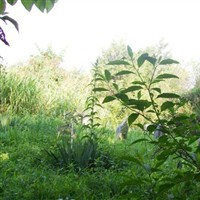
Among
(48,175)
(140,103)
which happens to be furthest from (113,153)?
(140,103)

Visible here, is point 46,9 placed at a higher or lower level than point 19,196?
higher

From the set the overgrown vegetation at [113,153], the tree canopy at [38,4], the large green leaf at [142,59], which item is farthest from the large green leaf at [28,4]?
the large green leaf at [142,59]

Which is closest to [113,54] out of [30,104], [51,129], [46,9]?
[30,104]

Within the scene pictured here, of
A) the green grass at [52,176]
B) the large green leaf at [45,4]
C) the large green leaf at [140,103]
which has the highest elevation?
the large green leaf at [45,4]

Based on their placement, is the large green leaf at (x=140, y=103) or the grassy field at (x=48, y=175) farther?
the grassy field at (x=48, y=175)

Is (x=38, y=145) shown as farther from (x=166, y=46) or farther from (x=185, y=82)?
(x=166, y=46)

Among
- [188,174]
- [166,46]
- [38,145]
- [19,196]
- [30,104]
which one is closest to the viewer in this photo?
[188,174]

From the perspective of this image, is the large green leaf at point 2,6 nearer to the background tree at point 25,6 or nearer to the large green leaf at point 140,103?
the background tree at point 25,6

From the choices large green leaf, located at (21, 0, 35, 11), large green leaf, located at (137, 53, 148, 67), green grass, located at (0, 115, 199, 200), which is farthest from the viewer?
green grass, located at (0, 115, 199, 200)

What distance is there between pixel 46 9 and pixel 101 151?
135 inches

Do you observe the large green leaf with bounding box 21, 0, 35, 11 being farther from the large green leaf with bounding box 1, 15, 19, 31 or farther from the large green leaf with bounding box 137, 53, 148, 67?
the large green leaf with bounding box 137, 53, 148, 67

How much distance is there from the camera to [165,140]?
1164 millimetres

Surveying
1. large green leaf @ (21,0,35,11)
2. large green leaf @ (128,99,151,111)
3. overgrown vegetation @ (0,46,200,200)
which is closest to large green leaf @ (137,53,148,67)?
overgrown vegetation @ (0,46,200,200)

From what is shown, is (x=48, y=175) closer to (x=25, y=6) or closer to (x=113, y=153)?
(x=113, y=153)
